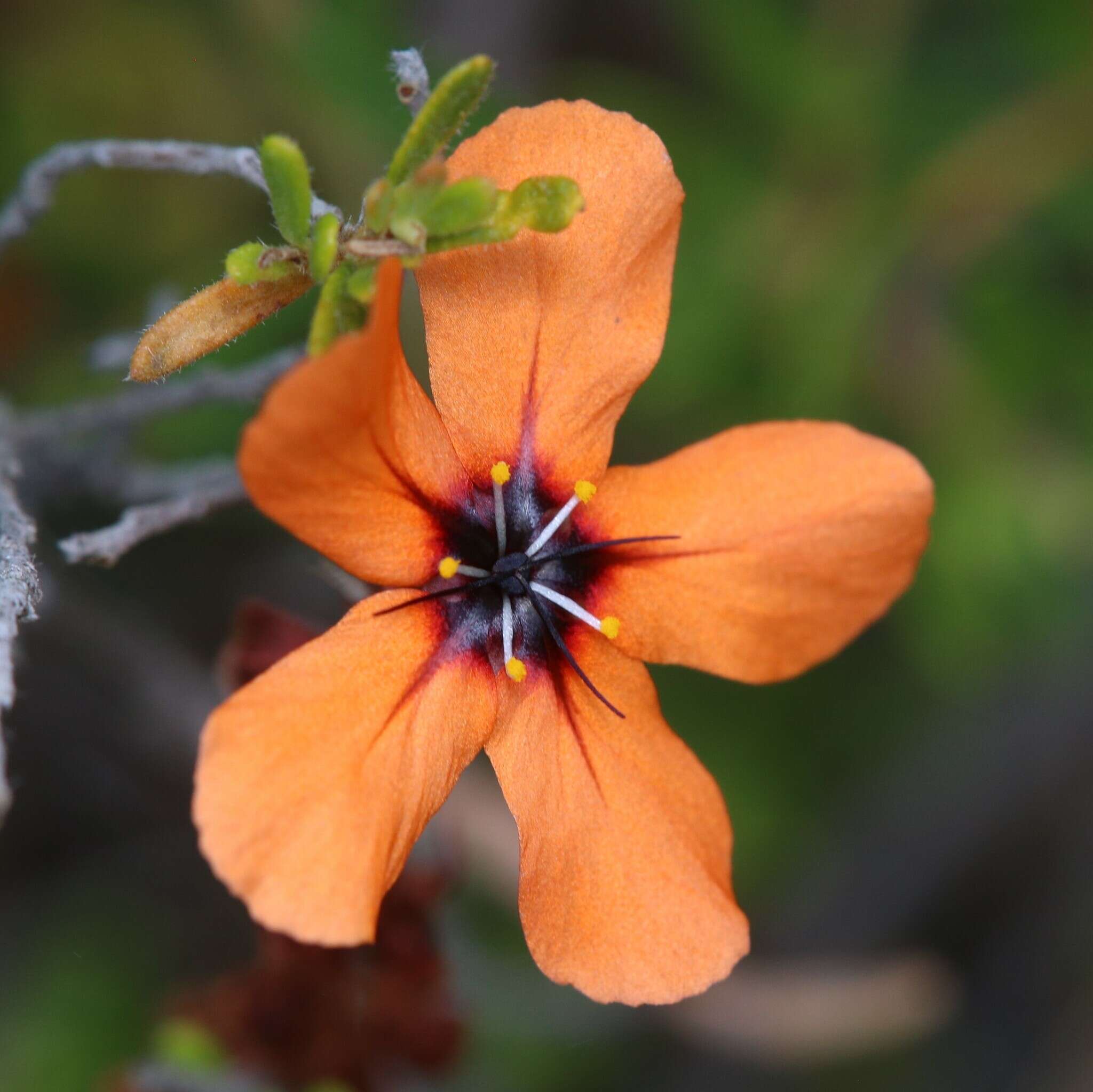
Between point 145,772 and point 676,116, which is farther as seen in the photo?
point 676,116

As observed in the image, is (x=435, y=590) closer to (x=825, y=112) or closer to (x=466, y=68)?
(x=466, y=68)

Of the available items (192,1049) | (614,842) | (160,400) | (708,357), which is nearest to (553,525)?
(614,842)

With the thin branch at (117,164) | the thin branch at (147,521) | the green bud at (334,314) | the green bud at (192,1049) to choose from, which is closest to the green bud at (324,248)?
the green bud at (334,314)

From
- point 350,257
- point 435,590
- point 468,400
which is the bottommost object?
point 435,590

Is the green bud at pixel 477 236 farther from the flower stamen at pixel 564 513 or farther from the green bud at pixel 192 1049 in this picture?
the green bud at pixel 192 1049

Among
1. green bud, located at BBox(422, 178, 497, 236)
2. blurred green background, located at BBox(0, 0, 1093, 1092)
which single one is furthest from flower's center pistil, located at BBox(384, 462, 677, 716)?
blurred green background, located at BBox(0, 0, 1093, 1092)

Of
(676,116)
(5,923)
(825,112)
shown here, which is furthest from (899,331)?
(5,923)

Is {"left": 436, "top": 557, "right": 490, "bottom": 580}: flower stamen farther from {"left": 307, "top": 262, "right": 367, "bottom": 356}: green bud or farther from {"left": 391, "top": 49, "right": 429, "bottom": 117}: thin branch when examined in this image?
{"left": 391, "top": 49, "right": 429, "bottom": 117}: thin branch
